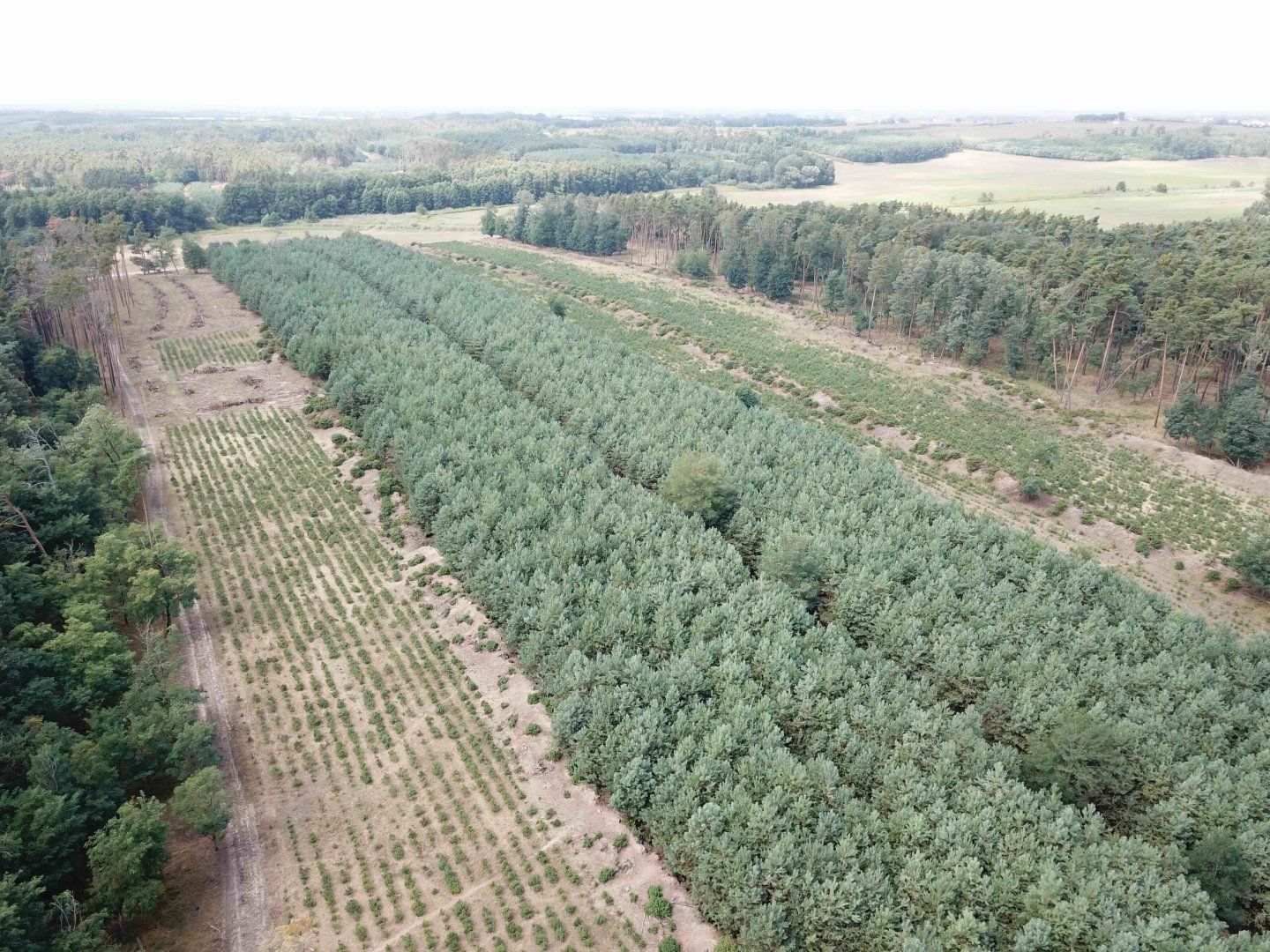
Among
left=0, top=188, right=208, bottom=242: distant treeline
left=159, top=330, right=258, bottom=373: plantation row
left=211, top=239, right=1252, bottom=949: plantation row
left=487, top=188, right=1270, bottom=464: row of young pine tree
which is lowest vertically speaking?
left=211, top=239, right=1252, bottom=949: plantation row

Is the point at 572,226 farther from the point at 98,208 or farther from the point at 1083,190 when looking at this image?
the point at 1083,190

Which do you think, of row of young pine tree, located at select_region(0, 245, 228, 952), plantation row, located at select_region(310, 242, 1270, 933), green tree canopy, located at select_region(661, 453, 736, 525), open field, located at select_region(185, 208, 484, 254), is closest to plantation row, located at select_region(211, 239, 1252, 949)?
plantation row, located at select_region(310, 242, 1270, 933)

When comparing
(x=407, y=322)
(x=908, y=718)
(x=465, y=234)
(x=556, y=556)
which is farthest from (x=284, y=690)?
(x=465, y=234)

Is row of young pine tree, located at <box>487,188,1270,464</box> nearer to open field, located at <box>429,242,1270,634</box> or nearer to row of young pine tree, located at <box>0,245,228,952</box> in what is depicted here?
open field, located at <box>429,242,1270,634</box>

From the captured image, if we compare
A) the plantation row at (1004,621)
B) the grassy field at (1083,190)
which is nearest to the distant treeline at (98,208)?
the plantation row at (1004,621)

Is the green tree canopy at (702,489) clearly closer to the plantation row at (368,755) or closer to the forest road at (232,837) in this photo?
the plantation row at (368,755)
